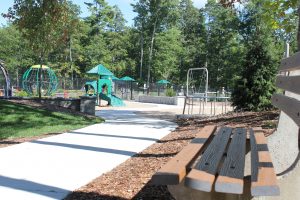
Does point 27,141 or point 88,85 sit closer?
point 27,141

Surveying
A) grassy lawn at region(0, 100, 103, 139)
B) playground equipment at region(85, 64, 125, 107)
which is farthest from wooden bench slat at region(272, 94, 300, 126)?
playground equipment at region(85, 64, 125, 107)

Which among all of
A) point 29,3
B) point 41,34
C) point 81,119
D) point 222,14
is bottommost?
point 81,119

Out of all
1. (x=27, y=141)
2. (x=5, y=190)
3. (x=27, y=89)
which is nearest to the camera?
(x=5, y=190)

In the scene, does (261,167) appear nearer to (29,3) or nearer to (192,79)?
(29,3)

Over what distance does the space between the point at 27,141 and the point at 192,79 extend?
4340cm

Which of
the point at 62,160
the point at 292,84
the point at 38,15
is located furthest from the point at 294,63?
the point at 38,15

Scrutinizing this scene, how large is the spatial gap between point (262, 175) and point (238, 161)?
54 centimetres

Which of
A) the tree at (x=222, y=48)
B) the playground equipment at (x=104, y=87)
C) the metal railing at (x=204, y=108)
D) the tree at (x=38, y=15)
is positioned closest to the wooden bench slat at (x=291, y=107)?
the metal railing at (x=204, y=108)

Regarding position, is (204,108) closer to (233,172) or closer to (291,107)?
(291,107)

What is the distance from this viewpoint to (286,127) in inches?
182

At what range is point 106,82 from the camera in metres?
29.9

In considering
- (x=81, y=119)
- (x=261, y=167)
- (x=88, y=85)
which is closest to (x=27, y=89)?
(x=88, y=85)

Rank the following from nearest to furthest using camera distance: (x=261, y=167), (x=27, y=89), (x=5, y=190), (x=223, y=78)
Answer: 1. (x=261, y=167)
2. (x=5, y=190)
3. (x=27, y=89)
4. (x=223, y=78)

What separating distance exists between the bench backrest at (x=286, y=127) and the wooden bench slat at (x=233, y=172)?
1.64ft
